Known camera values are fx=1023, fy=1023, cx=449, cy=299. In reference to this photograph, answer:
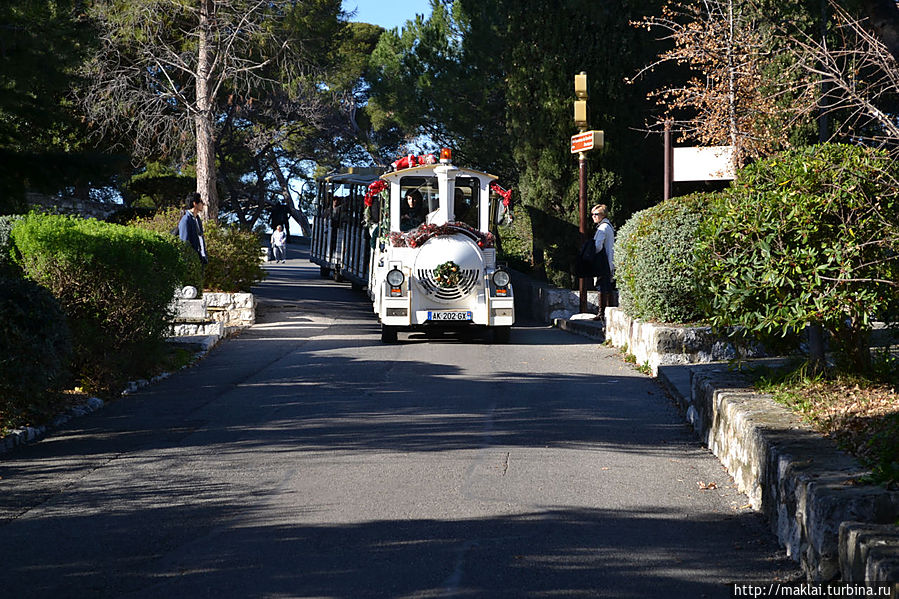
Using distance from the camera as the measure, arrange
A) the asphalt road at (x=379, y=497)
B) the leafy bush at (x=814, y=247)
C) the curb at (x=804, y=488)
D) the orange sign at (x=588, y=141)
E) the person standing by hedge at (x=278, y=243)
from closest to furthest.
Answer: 1. the curb at (x=804, y=488)
2. the asphalt road at (x=379, y=497)
3. the leafy bush at (x=814, y=247)
4. the orange sign at (x=588, y=141)
5. the person standing by hedge at (x=278, y=243)

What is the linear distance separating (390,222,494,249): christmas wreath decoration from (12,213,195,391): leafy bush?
16.8 feet

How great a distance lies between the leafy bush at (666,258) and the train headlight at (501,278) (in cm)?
310

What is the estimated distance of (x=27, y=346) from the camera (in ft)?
26.8

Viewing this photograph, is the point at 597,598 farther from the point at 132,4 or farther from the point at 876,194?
the point at 132,4

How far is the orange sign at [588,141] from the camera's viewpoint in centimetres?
1747

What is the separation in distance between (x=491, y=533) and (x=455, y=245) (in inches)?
399

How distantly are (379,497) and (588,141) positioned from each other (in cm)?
1229

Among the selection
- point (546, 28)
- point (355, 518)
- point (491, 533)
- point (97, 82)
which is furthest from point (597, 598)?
point (97, 82)

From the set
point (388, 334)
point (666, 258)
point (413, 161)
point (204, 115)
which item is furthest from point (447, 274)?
point (204, 115)

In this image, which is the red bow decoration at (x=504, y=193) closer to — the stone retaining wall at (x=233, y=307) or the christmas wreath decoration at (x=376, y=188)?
the christmas wreath decoration at (x=376, y=188)

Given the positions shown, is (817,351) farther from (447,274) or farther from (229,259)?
(229,259)

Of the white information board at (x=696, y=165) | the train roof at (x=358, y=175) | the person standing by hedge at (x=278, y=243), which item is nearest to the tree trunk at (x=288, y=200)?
the person standing by hedge at (x=278, y=243)

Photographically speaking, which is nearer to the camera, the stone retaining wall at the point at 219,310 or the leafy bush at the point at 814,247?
the leafy bush at the point at 814,247

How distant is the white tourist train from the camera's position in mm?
15414
